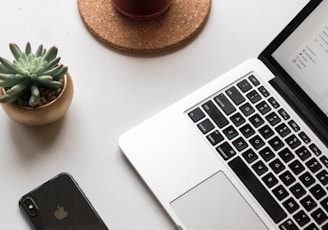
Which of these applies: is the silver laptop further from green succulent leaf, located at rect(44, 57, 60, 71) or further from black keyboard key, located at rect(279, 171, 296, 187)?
green succulent leaf, located at rect(44, 57, 60, 71)

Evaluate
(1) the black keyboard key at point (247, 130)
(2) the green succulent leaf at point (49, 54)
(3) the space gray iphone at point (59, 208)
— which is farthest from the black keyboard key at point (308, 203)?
(2) the green succulent leaf at point (49, 54)

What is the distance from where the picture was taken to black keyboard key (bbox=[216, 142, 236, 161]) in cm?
69

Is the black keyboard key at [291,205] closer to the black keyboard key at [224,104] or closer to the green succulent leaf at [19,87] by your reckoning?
the black keyboard key at [224,104]

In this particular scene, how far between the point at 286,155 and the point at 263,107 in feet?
0.23

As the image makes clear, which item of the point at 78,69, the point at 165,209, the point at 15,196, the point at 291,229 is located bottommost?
the point at 291,229

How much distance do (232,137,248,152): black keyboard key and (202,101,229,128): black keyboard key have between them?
0.09ft

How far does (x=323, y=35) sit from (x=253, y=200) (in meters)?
0.22

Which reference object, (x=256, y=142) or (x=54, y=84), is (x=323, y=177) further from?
(x=54, y=84)

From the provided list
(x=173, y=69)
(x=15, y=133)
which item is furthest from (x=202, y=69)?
(x=15, y=133)

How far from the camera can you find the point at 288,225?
653 mm

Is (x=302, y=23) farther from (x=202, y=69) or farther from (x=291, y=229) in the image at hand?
(x=291, y=229)

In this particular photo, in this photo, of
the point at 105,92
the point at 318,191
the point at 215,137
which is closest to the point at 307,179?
the point at 318,191

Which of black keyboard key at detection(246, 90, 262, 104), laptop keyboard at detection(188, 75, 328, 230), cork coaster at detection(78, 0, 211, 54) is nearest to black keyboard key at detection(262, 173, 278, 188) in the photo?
laptop keyboard at detection(188, 75, 328, 230)

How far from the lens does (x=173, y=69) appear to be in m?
0.77
